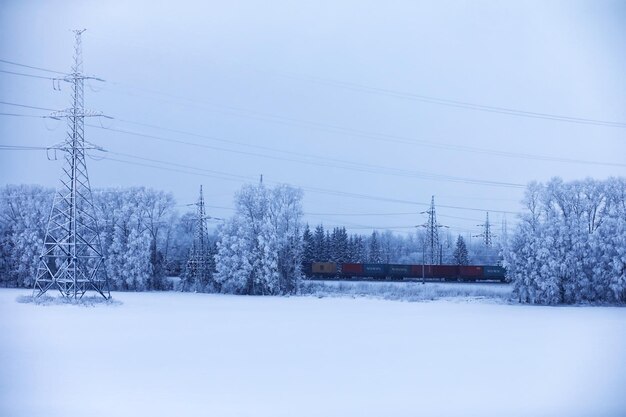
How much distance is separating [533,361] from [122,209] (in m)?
49.5

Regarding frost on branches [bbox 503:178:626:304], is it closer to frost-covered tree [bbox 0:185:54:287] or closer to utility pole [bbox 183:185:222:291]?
utility pole [bbox 183:185:222:291]

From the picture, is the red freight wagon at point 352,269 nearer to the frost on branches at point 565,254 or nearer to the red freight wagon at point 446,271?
the red freight wagon at point 446,271

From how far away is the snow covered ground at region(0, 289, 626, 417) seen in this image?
1441 centimetres

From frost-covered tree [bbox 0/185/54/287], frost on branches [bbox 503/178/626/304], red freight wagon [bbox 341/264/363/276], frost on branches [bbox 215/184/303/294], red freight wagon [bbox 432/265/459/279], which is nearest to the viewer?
frost on branches [bbox 503/178/626/304]

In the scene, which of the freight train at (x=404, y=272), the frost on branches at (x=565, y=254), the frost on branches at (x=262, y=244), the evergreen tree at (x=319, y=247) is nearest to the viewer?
the frost on branches at (x=565, y=254)

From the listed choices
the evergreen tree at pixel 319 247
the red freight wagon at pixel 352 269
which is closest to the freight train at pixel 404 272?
the red freight wagon at pixel 352 269

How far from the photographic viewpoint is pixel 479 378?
1725cm

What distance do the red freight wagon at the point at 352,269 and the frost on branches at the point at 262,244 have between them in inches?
632

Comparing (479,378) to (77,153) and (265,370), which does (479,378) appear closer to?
(265,370)

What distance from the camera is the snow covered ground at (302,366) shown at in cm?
1441

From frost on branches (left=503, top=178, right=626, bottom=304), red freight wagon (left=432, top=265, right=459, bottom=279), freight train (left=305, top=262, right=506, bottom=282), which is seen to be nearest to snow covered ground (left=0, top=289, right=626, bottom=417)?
frost on branches (left=503, top=178, right=626, bottom=304)

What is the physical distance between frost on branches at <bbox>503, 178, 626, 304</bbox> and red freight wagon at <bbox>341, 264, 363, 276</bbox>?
27356 millimetres

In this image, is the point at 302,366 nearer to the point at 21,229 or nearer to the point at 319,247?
the point at 21,229

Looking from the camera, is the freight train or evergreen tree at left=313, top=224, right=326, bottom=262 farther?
evergreen tree at left=313, top=224, right=326, bottom=262
